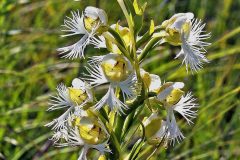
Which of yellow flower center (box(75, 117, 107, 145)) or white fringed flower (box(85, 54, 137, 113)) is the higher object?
white fringed flower (box(85, 54, 137, 113))

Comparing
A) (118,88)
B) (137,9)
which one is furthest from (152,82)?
(137,9)

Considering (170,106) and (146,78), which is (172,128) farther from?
(146,78)

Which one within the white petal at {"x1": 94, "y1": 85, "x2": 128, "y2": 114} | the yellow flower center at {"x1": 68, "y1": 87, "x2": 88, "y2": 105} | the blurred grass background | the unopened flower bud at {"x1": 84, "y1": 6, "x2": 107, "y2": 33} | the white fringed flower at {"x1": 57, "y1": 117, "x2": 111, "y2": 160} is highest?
the unopened flower bud at {"x1": 84, "y1": 6, "x2": 107, "y2": 33}

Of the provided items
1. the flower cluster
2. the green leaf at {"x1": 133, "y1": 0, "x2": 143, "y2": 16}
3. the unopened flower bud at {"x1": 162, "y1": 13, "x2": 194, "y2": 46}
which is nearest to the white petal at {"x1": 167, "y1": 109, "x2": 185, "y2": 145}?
the flower cluster

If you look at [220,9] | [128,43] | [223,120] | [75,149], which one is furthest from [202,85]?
[128,43]

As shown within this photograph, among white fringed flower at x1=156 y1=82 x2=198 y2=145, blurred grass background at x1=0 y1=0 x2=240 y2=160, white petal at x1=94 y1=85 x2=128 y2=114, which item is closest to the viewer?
white petal at x1=94 y1=85 x2=128 y2=114

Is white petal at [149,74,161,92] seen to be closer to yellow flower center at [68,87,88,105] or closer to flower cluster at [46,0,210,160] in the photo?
flower cluster at [46,0,210,160]

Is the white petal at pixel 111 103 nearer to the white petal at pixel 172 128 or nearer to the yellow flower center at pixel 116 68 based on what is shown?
the yellow flower center at pixel 116 68
